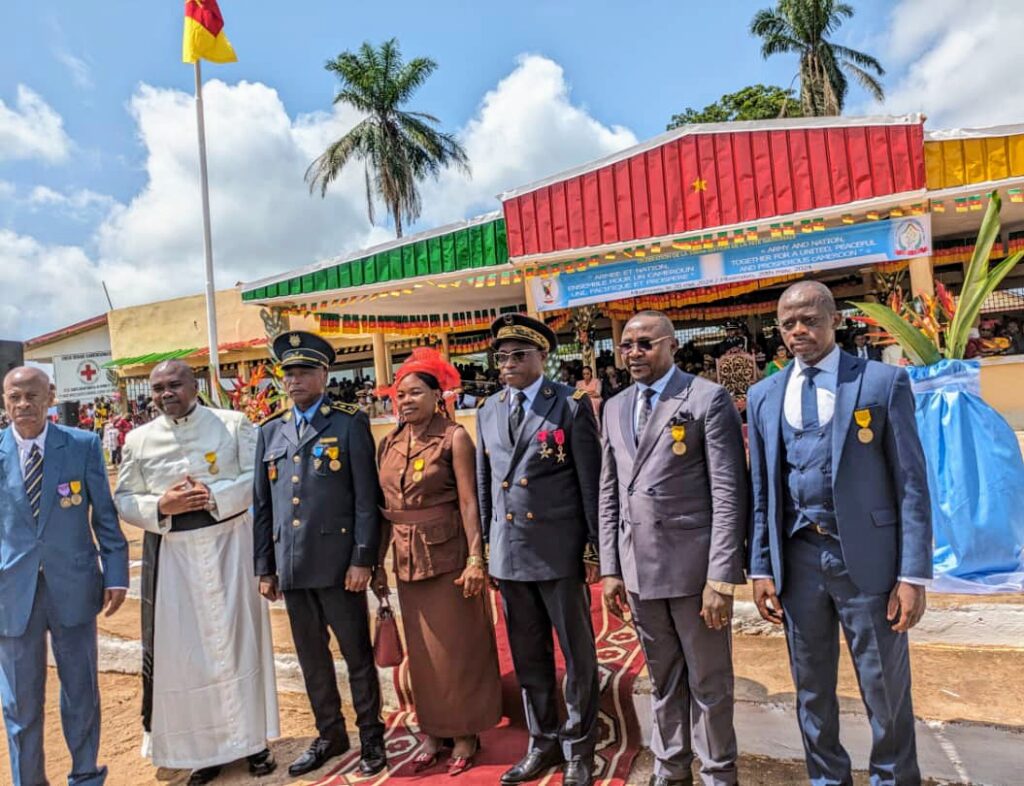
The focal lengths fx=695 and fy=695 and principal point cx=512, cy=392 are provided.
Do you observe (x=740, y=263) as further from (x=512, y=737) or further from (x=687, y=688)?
(x=687, y=688)

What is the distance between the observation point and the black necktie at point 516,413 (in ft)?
10.0

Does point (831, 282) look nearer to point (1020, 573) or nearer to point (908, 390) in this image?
point (1020, 573)

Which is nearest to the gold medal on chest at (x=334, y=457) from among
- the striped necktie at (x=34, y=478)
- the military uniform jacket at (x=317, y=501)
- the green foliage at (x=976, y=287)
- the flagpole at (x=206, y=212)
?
the military uniform jacket at (x=317, y=501)

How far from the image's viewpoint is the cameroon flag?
420 inches

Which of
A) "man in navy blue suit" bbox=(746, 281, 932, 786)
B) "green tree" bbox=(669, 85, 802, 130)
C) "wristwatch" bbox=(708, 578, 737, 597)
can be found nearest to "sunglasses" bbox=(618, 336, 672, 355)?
"man in navy blue suit" bbox=(746, 281, 932, 786)

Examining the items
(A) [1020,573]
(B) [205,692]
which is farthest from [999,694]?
(B) [205,692]

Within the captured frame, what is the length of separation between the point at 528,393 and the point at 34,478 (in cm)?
221

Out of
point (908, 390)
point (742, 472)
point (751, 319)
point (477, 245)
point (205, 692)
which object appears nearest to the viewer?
point (908, 390)

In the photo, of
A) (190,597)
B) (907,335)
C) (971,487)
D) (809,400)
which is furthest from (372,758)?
(907,335)

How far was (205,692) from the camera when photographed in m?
3.38

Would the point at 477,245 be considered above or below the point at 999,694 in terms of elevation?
above

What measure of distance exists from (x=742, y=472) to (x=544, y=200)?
317 inches

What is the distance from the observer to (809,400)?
96.0 inches

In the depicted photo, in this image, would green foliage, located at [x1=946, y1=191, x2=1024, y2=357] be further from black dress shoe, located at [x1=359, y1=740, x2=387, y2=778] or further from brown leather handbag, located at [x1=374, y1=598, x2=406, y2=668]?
black dress shoe, located at [x1=359, y1=740, x2=387, y2=778]
